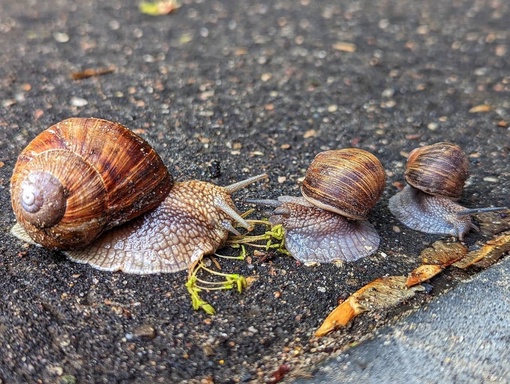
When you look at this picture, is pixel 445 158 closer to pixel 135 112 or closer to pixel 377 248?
pixel 377 248

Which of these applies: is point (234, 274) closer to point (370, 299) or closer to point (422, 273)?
point (370, 299)

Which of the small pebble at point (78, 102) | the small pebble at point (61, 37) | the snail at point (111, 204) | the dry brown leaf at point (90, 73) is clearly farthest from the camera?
the small pebble at point (61, 37)

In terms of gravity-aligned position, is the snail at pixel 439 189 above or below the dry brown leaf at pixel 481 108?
above

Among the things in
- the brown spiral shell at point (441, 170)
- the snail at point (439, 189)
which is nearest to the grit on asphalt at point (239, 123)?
the snail at point (439, 189)

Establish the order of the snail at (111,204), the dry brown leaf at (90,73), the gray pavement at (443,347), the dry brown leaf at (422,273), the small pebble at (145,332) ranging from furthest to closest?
1. the dry brown leaf at (90,73)
2. the dry brown leaf at (422,273)
3. the snail at (111,204)
4. the small pebble at (145,332)
5. the gray pavement at (443,347)

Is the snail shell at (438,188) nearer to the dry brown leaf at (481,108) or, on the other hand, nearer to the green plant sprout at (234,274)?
the green plant sprout at (234,274)

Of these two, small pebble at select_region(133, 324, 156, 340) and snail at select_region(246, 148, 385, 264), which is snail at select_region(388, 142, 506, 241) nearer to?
snail at select_region(246, 148, 385, 264)

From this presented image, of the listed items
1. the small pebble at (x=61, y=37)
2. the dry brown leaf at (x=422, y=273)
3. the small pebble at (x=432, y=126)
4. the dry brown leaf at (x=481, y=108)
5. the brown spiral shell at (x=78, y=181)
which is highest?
the brown spiral shell at (x=78, y=181)
